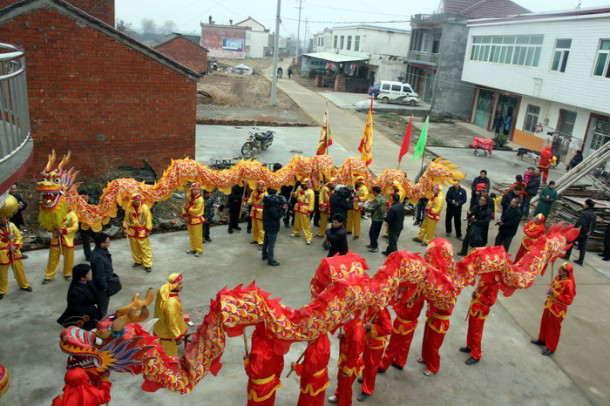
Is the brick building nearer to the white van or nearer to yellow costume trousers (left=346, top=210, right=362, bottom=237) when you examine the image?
the white van

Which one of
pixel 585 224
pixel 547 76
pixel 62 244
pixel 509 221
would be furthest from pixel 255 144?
pixel 547 76

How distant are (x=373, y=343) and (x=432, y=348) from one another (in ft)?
3.57

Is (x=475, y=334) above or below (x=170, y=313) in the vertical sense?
below

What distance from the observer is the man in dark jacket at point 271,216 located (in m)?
9.07

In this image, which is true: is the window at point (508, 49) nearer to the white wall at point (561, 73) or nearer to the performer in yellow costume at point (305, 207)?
the white wall at point (561, 73)

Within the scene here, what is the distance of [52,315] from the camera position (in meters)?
7.19

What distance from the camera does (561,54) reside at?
21109 mm

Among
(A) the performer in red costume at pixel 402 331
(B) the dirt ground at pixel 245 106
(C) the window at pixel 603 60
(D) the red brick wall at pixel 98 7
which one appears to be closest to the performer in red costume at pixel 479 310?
(A) the performer in red costume at pixel 402 331

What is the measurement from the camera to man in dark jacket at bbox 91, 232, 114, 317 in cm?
629

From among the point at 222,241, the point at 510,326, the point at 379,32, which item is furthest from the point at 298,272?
the point at 379,32

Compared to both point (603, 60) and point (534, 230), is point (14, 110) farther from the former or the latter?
point (603, 60)

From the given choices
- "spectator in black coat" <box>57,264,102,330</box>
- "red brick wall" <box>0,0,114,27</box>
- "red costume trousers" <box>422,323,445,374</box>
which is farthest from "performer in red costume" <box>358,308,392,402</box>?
"red brick wall" <box>0,0,114,27</box>

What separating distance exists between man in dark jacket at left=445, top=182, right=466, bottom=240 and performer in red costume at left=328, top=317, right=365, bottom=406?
650 centimetres

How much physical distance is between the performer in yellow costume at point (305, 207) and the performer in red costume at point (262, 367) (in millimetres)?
5675
